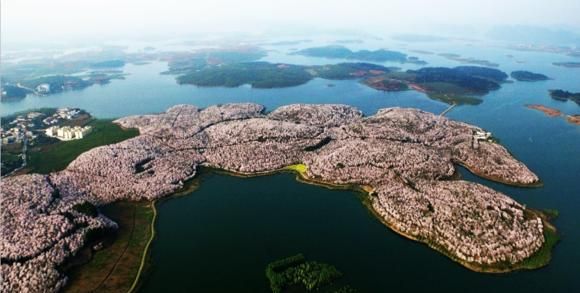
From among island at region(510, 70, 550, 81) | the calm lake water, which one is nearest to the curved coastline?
the calm lake water

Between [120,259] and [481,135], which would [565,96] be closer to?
[481,135]

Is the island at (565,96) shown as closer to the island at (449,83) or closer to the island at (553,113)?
the island at (553,113)

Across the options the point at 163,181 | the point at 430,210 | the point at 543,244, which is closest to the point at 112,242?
the point at 163,181

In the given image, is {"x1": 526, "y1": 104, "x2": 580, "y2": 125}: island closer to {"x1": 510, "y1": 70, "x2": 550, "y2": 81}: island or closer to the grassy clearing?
{"x1": 510, "y1": 70, "x2": 550, "y2": 81}: island

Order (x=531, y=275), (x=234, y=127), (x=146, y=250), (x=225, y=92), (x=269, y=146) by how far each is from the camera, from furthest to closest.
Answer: (x=225, y=92)
(x=234, y=127)
(x=269, y=146)
(x=146, y=250)
(x=531, y=275)

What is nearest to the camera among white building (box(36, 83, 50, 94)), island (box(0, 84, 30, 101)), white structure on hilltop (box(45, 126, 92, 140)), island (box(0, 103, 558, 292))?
island (box(0, 103, 558, 292))

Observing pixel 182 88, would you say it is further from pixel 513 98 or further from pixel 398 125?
pixel 513 98
